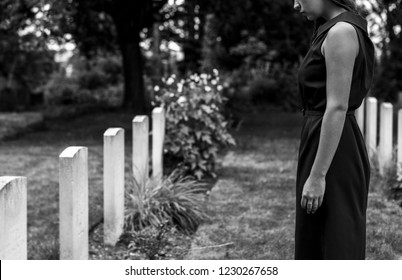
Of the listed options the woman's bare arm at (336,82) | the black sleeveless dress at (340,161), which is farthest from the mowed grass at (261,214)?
the woman's bare arm at (336,82)

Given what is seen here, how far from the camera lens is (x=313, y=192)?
3.23 metres

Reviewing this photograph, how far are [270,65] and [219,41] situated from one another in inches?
114

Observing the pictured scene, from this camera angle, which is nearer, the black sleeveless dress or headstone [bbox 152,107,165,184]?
the black sleeveless dress

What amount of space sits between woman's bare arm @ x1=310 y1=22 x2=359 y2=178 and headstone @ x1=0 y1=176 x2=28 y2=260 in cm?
137

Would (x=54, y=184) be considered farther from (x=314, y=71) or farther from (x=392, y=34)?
(x=392, y=34)

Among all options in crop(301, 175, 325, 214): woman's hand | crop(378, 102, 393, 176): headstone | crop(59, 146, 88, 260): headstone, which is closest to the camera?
crop(301, 175, 325, 214): woman's hand

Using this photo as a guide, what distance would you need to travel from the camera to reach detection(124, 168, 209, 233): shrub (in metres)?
6.49

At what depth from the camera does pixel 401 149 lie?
28.0ft

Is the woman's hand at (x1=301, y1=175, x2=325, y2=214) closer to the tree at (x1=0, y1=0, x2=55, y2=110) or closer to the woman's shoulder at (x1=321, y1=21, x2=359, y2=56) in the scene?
the woman's shoulder at (x1=321, y1=21, x2=359, y2=56)

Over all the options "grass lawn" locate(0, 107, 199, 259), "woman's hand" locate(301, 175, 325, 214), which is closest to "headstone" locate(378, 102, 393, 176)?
"grass lawn" locate(0, 107, 199, 259)

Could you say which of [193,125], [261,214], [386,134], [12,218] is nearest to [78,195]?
[12,218]

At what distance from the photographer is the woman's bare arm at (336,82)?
10.2 feet

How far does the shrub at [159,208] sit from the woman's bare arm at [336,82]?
3.22m

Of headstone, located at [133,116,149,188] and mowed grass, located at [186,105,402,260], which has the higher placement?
headstone, located at [133,116,149,188]
